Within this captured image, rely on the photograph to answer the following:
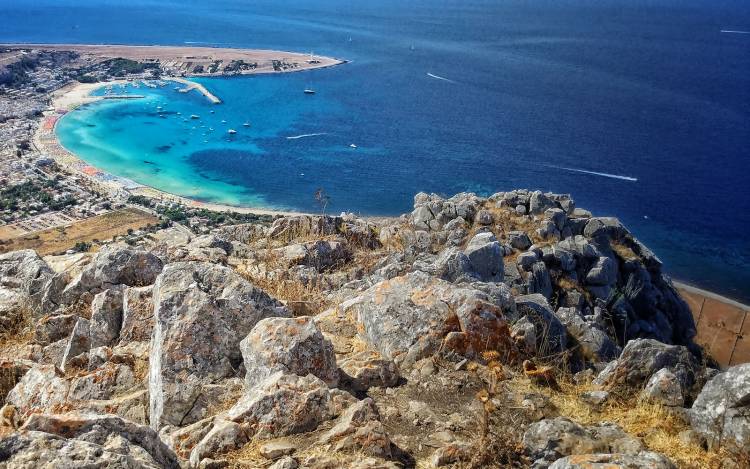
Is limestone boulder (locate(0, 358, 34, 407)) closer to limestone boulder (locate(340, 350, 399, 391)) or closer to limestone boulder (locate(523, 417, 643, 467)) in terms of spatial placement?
limestone boulder (locate(340, 350, 399, 391))

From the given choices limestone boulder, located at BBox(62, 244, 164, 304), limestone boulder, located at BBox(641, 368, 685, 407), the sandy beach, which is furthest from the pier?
limestone boulder, located at BBox(641, 368, 685, 407)

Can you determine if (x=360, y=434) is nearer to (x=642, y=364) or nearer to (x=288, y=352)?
(x=288, y=352)

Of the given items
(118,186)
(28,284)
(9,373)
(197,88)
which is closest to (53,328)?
(9,373)

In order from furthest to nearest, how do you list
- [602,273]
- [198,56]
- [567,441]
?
[198,56] → [602,273] → [567,441]

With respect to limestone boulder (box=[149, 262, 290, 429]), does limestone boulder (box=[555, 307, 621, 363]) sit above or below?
below

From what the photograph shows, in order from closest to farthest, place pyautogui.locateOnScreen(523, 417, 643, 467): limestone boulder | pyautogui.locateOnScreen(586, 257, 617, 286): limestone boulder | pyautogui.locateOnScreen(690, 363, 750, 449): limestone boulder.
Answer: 1. pyautogui.locateOnScreen(523, 417, 643, 467): limestone boulder
2. pyautogui.locateOnScreen(690, 363, 750, 449): limestone boulder
3. pyautogui.locateOnScreen(586, 257, 617, 286): limestone boulder

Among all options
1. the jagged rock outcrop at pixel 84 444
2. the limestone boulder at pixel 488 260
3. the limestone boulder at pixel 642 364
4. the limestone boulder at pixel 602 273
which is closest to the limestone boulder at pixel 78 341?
the jagged rock outcrop at pixel 84 444
